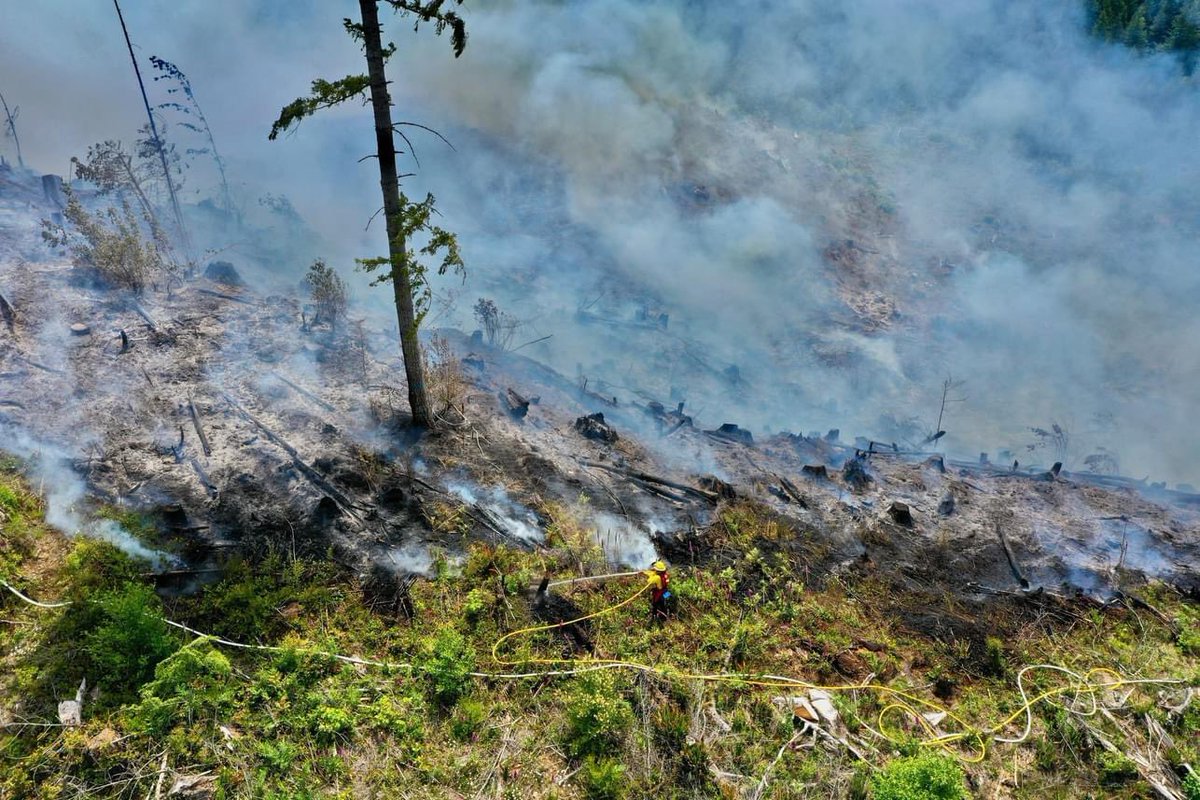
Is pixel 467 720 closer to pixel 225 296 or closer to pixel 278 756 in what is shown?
pixel 278 756

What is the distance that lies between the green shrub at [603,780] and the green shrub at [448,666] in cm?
145

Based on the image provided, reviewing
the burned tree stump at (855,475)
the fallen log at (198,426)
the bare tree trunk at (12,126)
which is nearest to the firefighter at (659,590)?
the burned tree stump at (855,475)

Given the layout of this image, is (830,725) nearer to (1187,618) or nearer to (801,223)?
(1187,618)

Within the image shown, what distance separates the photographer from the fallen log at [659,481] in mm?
9531

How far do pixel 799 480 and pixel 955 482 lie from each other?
304 cm

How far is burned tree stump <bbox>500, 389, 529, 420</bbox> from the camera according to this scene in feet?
36.5

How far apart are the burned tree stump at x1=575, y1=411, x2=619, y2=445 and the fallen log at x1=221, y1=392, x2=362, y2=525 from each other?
4317 millimetres

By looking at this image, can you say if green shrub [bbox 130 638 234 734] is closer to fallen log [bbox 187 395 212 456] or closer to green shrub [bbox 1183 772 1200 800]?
fallen log [bbox 187 395 212 456]

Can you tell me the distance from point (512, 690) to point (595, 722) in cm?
96

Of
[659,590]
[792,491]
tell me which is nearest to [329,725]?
[659,590]

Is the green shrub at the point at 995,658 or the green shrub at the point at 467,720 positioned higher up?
the green shrub at the point at 467,720

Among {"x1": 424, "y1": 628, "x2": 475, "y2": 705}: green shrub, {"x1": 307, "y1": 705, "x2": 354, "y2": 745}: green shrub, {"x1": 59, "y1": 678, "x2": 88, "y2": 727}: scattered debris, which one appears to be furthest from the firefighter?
{"x1": 59, "y1": 678, "x2": 88, "y2": 727}: scattered debris

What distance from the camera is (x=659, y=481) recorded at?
32.1 feet

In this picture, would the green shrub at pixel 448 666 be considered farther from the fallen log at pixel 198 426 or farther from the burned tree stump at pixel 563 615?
the fallen log at pixel 198 426
